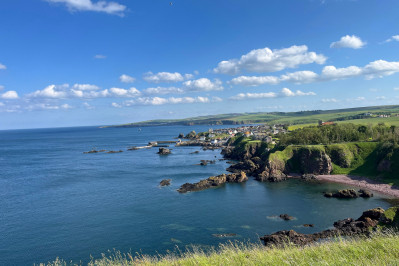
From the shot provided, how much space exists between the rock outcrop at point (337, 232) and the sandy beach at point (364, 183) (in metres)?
25.6

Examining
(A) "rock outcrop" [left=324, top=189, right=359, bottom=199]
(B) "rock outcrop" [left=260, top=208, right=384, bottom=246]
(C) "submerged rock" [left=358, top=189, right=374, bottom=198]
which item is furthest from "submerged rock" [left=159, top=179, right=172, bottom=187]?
(C) "submerged rock" [left=358, top=189, right=374, bottom=198]

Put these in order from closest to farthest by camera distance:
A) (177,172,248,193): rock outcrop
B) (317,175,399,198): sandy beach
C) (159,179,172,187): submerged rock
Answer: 1. (317,175,399,198): sandy beach
2. (177,172,248,193): rock outcrop
3. (159,179,172,187): submerged rock

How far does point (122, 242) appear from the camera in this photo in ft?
147

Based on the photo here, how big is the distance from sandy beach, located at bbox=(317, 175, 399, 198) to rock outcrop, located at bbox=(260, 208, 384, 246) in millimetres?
25586

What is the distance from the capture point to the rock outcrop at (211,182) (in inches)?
3044

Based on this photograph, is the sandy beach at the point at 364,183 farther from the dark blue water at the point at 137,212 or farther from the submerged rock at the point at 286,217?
the submerged rock at the point at 286,217

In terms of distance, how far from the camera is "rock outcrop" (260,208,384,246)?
40906 mm

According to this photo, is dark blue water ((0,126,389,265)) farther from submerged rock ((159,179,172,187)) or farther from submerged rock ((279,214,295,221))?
submerged rock ((159,179,172,187))

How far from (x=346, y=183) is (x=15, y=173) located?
134 metres

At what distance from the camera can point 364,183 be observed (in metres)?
76.2

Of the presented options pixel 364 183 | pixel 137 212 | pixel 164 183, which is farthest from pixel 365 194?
pixel 137 212

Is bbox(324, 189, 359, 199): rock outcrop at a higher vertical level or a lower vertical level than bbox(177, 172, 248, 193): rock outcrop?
lower

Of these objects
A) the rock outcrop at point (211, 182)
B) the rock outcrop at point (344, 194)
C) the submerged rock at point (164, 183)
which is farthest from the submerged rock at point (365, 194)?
the submerged rock at point (164, 183)

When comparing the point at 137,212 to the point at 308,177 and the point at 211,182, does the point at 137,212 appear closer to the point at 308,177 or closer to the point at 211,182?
the point at 211,182
